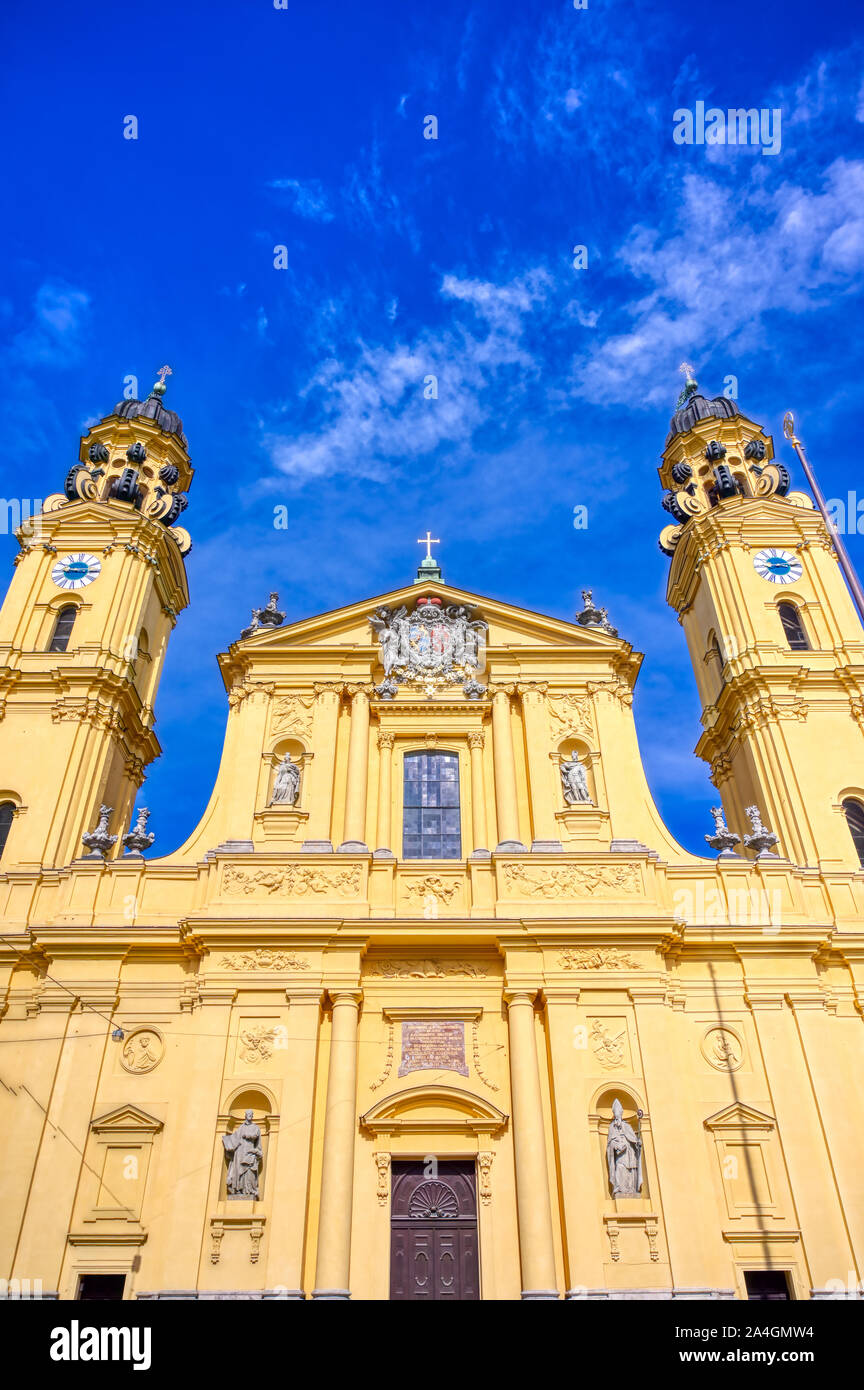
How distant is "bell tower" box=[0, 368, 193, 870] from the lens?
1966 cm

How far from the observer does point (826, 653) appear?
71.6 ft

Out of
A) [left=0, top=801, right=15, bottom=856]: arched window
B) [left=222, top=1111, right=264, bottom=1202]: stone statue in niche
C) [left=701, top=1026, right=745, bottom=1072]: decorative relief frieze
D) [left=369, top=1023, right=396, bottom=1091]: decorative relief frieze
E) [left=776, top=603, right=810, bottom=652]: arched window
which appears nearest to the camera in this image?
[left=222, top=1111, right=264, bottom=1202]: stone statue in niche

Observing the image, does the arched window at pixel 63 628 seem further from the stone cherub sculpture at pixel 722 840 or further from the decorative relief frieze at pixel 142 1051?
the stone cherub sculpture at pixel 722 840

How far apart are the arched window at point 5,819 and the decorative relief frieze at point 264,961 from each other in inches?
224

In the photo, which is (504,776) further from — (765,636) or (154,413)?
(154,413)

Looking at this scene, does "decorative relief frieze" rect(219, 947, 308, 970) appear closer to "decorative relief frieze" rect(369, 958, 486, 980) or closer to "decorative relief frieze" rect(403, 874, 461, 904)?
"decorative relief frieze" rect(369, 958, 486, 980)

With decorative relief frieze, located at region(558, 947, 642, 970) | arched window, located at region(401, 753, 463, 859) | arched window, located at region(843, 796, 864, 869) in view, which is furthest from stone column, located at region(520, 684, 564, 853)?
arched window, located at region(843, 796, 864, 869)

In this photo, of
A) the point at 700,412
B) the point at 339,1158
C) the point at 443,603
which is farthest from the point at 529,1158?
the point at 700,412

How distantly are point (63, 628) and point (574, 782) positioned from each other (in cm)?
1190

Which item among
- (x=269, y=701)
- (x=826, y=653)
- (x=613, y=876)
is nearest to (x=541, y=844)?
(x=613, y=876)

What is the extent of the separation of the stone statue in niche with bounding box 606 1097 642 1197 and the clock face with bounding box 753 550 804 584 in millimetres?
13009

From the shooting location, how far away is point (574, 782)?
1878cm

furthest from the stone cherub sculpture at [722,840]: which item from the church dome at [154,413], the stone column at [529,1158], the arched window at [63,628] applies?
the church dome at [154,413]

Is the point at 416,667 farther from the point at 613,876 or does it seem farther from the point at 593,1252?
the point at 593,1252
